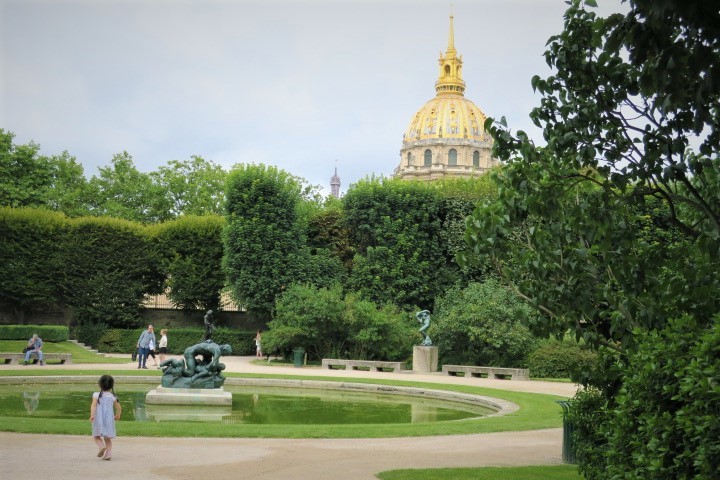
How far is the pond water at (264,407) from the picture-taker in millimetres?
16938

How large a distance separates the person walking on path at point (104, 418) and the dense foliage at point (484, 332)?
21.4 m

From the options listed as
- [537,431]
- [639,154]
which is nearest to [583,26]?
[639,154]

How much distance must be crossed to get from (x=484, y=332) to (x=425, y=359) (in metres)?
2.34

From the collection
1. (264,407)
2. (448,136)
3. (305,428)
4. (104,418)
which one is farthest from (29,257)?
(448,136)

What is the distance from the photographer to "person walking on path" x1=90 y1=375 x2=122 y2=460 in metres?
10.6

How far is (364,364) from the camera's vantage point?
3206 cm

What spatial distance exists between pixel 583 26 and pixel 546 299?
2951 mm

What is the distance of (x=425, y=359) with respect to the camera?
31.5 meters

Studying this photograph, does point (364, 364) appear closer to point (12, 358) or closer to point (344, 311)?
point (344, 311)

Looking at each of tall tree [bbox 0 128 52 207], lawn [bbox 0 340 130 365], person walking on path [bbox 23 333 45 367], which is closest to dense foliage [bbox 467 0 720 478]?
person walking on path [bbox 23 333 45 367]

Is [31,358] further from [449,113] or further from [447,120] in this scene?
[449,113]

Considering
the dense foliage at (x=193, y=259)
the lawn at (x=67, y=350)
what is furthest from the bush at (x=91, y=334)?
the dense foliage at (x=193, y=259)

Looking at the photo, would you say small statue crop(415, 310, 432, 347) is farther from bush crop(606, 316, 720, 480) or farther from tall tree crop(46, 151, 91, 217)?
tall tree crop(46, 151, 91, 217)

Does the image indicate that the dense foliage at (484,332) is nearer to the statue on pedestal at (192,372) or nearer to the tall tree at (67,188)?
the statue on pedestal at (192,372)
